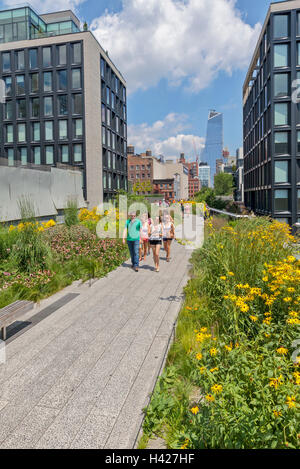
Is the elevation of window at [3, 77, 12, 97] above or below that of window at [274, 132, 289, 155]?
above

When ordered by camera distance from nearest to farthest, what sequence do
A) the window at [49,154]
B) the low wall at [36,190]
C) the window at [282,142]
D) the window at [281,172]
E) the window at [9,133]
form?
1. the low wall at [36,190]
2. the window at [282,142]
3. the window at [281,172]
4. the window at [49,154]
5. the window at [9,133]

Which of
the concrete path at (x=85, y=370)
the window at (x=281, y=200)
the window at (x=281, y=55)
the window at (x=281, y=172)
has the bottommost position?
the concrete path at (x=85, y=370)

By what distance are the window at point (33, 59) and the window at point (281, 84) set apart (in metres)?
28.1

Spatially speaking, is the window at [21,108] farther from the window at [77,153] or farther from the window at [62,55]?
the window at [77,153]

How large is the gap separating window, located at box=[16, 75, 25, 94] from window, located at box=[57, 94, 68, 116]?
503 cm

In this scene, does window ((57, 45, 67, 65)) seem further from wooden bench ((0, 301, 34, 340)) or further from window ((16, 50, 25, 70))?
wooden bench ((0, 301, 34, 340))

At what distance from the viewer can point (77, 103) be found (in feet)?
131

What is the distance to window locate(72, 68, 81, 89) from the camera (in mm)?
39500

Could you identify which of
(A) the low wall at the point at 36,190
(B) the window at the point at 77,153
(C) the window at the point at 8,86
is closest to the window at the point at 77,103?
(B) the window at the point at 77,153

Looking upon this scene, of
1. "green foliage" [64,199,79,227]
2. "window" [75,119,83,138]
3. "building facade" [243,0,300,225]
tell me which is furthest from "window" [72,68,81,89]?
"green foliage" [64,199,79,227]

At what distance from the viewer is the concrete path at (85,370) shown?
3.16 m

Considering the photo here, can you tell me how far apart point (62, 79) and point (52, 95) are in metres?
2.28

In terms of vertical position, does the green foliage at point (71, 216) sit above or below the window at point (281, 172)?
below

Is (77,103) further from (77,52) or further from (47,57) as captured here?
(47,57)
